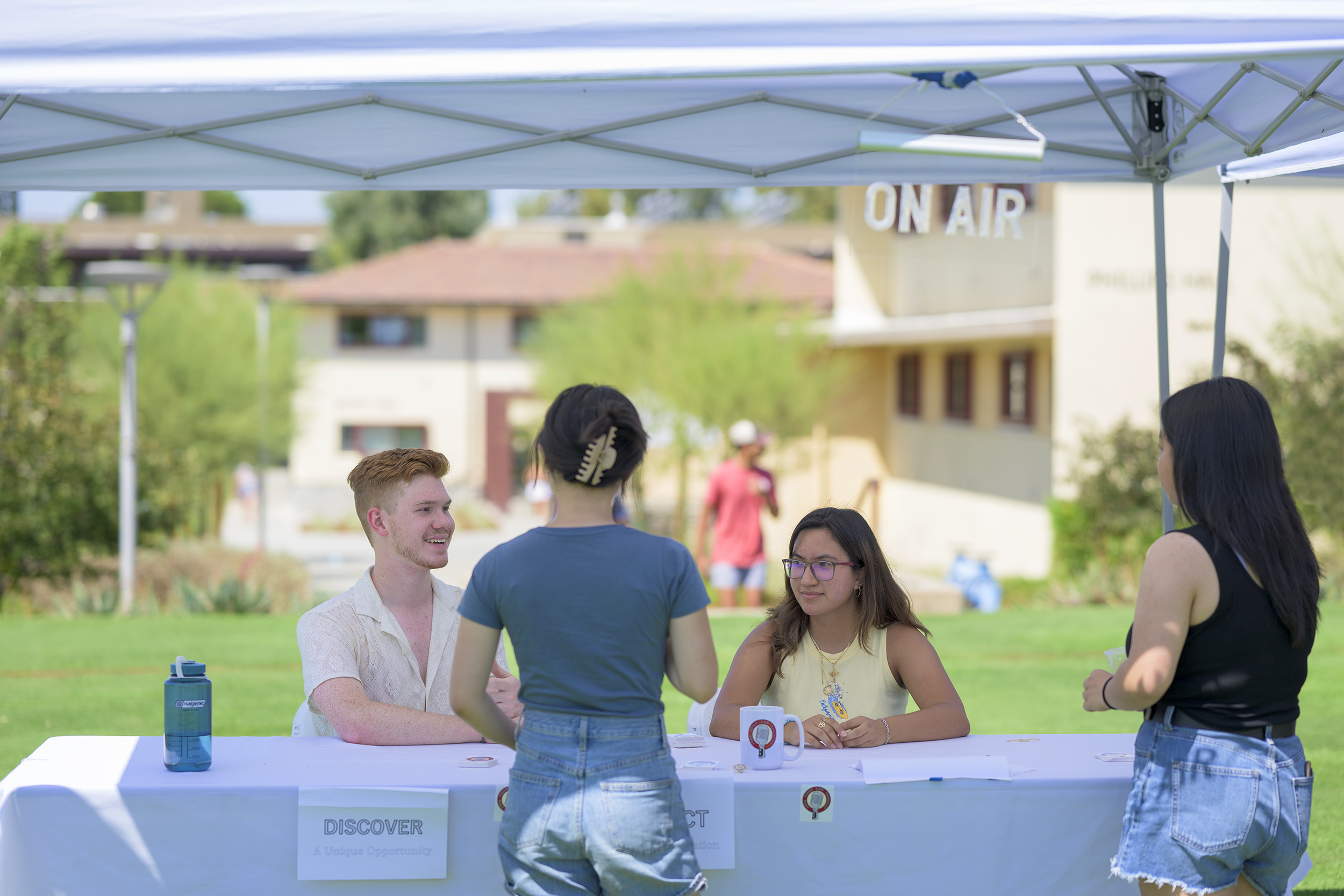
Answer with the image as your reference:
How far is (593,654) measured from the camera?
2.26 m

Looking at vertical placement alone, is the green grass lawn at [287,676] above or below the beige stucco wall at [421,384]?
below

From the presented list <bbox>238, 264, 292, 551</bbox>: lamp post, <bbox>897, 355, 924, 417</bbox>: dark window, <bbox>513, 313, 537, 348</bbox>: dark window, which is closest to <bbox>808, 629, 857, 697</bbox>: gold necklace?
<bbox>238, 264, 292, 551</bbox>: lamp post

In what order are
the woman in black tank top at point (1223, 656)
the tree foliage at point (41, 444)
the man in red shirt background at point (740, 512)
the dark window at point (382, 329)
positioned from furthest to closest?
the dark window at point (382, 329) < the tree foliage at point (41, 444) < the man in red shirt background at point (740, 512) < the woman in black tank top at point (1223, 656)

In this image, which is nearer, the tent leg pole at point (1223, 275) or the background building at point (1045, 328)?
the tent leg pole at point (1223, 275)

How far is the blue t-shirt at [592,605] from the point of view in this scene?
2.25 metres

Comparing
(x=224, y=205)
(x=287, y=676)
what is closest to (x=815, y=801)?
(x=287, y=676)

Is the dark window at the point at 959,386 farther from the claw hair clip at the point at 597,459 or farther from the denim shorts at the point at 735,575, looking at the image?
the claw hair clip at the point at 597,459

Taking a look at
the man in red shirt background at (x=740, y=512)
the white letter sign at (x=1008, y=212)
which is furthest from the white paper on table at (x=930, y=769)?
the man in red shirt background at (x=740, y=512)

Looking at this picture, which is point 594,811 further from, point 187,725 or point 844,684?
point 844,684

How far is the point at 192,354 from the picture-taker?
23.6 m

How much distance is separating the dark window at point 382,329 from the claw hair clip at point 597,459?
3348 centimetres

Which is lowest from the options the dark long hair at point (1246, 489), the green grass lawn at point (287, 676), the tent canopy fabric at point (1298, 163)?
the green grass lawn at point (287, 676)

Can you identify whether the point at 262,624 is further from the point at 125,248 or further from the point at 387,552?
the point at 125,248

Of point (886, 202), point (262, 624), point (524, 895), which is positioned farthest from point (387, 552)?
point (262, 624)
